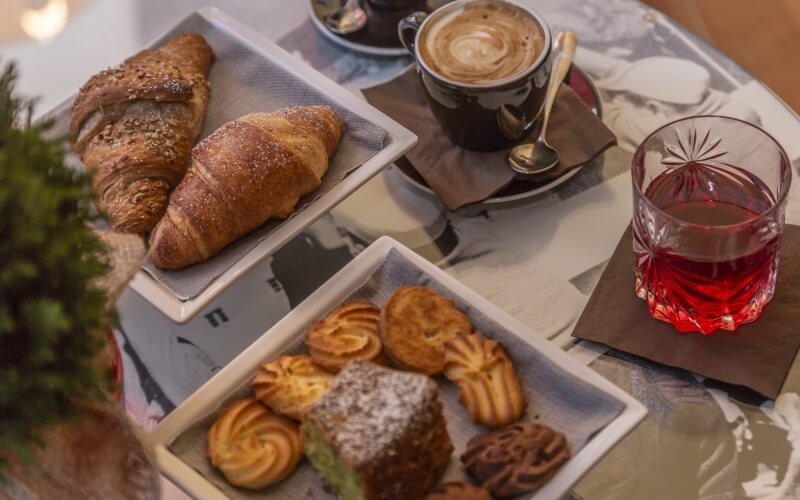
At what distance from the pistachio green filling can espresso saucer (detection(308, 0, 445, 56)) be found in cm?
71

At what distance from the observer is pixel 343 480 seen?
88 centimetres

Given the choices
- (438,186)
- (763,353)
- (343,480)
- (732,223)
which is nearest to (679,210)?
(732,223)

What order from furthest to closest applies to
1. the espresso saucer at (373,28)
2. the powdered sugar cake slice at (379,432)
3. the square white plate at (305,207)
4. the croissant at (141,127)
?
the espresso saucer at (373,28)
the croissant at (141,127)
the square white plate at (305,207)
the powdered sugar cake slice at (379,432)

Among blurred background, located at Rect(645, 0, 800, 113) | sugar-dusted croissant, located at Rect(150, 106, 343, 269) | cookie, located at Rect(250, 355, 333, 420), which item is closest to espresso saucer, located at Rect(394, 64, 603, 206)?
sugar-dusted croissant, located at Rect(150, 106, 343, 269)

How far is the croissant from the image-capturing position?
118 centimetres

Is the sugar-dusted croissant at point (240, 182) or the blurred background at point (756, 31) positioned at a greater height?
the sugar-dusted croissant at point (240, 182)

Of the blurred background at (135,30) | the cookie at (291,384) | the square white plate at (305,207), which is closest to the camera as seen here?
the cookie at (291,384)

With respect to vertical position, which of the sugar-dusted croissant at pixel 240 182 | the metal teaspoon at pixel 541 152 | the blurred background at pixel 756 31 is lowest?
the blurred background at pixel 756 31

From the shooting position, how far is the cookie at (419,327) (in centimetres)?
98

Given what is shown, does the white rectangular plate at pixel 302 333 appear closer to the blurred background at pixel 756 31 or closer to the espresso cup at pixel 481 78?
the espresso cup at pixel 481 78

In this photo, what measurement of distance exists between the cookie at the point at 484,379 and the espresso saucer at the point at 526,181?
0.29m

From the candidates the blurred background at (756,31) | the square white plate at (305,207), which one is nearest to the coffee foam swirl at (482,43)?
the square white plate at (305,207)

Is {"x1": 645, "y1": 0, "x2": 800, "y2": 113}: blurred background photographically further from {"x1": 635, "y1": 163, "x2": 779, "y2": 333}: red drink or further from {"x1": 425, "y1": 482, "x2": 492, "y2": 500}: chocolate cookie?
{"x1": 425, "y1": 482, "x2": 492, "y2": 500}: chocolate cookie

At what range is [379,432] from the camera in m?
0.84
